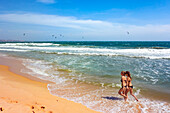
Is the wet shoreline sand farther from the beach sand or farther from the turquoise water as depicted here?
the turquoise water

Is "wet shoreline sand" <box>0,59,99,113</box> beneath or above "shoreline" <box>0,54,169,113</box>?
above

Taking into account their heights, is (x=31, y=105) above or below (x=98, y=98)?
above

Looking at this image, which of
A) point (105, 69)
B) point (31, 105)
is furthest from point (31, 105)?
point (105, 69)

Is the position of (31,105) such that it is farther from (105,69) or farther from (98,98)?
(105,69)

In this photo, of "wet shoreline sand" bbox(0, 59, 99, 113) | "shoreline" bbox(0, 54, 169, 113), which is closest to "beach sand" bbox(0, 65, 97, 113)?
"wet shoreline sand" bbox(0, 59, 99, 113)

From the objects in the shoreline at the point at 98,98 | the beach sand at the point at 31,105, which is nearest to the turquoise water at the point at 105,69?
the shoreline at the point at 98,98

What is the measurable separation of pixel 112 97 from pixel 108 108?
0.94 m

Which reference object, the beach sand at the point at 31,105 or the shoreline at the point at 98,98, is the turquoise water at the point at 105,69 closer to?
the shoreline at the point at 98,98

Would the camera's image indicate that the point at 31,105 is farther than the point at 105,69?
No

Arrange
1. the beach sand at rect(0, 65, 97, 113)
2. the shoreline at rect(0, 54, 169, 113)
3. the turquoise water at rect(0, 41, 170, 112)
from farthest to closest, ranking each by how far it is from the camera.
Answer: the turquoise water at rect(0, 41, 170, 112), the shoreline at rect(0, 54, 169, 113), the beach sand at rect(0, 65, 97, 113)

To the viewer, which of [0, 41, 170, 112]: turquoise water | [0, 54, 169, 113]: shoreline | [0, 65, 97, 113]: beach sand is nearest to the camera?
[0, 65, 97, 113]: beach sand

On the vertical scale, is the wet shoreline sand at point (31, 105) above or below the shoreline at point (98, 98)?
above

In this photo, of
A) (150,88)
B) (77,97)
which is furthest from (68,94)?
(150,88)

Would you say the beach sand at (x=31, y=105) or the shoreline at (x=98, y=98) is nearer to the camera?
the beach sand at (x=31, y=105)
